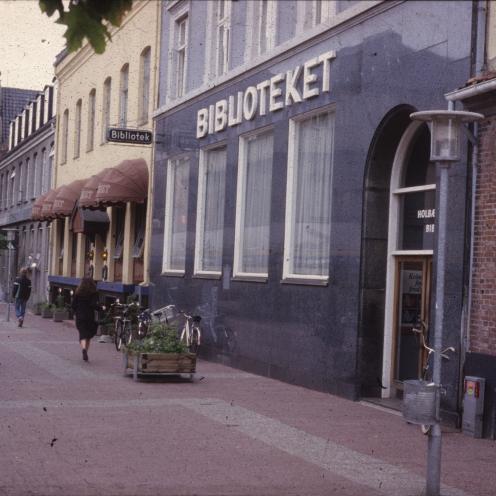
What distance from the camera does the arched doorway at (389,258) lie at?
47.0 ft

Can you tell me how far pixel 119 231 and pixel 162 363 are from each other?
14229mm

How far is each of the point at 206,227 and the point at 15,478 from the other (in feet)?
42.8

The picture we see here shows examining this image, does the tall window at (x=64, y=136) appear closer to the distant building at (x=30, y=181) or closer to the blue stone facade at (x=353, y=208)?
the distant building at (x=30, y=181)

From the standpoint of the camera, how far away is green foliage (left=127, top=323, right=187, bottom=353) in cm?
1605

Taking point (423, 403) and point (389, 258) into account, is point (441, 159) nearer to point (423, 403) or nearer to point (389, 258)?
point (423, 403)

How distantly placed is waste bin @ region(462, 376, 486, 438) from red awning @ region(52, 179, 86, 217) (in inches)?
856

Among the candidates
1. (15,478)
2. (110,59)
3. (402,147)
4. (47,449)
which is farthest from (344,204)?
(110,59)

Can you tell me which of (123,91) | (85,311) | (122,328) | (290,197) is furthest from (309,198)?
(123,91)

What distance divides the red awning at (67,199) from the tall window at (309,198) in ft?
52.3

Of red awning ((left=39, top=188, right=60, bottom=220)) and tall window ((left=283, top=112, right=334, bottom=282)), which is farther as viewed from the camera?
red awning ((left=39, top=188, right=60, bottom=220))

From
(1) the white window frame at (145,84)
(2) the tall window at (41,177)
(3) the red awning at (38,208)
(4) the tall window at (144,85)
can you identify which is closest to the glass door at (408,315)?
(1) the white window frame at (145,84)

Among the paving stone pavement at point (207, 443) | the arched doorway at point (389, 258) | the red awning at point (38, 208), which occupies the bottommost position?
the paving stone pavement at point (207, 443)

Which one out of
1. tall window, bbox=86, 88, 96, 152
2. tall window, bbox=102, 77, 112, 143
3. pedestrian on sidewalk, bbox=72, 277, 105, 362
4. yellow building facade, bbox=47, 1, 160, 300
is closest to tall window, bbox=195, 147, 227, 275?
pedestrian on sidewalk, bbox=72, 277, 105, 362

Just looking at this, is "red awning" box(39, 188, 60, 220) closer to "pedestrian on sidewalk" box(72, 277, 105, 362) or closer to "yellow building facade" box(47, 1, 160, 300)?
"yellow building facade" box(47, 1, 160, 300)
